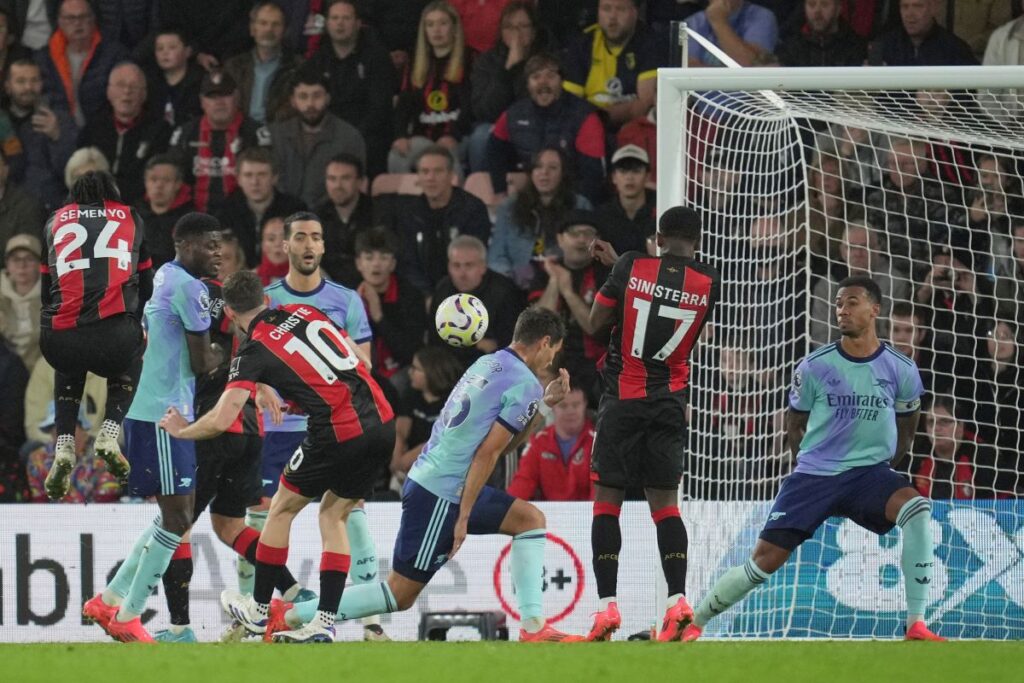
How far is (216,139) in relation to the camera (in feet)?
46.2

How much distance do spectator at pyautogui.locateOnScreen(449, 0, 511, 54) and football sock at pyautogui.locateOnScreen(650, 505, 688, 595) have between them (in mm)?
6505

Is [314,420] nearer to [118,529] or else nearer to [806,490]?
[806,490]

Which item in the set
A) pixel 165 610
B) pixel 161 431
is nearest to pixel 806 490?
pixel 161 431

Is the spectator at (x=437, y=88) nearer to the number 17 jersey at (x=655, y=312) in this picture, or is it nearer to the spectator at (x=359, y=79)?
the spectator at (x=359, y=79)

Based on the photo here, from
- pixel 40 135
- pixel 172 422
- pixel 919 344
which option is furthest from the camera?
pixel 40 135

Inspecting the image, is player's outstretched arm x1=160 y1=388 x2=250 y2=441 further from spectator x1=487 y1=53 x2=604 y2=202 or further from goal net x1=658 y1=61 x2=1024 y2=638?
spectator x1=487 y1=53 x2=604 y2=202

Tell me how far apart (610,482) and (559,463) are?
2837 millimetres

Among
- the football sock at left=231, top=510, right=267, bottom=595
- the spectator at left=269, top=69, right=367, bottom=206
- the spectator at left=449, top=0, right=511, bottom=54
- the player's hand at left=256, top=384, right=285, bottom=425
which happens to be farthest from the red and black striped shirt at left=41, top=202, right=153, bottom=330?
the spectator at left=449, top=0, right=511, bottom=54

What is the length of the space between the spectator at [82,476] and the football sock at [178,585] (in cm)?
270

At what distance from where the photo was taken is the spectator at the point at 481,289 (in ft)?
41.3

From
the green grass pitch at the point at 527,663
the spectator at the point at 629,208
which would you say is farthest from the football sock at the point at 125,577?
the spectator at the point at 629,208

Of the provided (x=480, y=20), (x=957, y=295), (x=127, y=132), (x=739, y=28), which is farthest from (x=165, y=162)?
(x=957, y=295)

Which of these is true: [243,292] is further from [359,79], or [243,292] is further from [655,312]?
[359,79]

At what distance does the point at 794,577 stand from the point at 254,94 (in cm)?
678
